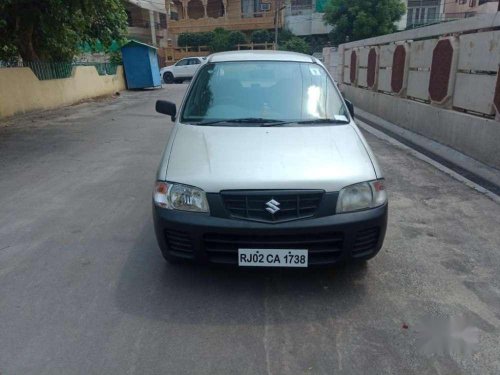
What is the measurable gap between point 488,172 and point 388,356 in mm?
4712

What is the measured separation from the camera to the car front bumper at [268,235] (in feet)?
10.1

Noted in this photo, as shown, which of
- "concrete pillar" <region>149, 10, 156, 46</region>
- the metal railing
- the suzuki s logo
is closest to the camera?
the suzuki s logo

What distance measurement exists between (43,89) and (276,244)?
13840 mm

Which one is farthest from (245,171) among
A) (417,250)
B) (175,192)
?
(417,250)

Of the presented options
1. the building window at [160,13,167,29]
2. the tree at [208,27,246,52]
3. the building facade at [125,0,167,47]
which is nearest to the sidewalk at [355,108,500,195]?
the tree at [208,27,246,52]

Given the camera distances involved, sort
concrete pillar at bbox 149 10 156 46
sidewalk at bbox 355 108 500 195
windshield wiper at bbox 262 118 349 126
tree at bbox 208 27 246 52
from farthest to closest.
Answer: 1. concrete pillar at bbox 149 10 156 46
2. tree at bbox 208 27 246 52
3. sidewalk at bbox 355 108 500 195
4. windshield wiper at bbox 262 118 349 126

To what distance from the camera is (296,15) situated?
44.1 meters

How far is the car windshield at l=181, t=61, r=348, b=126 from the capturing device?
163 inches

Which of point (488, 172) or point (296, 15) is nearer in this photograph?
point (488, 172)

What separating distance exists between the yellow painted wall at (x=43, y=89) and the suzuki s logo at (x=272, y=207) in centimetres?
1164

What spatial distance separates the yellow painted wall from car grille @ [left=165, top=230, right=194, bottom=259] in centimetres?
1110

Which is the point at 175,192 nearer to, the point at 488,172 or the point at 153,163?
the point at 153,163

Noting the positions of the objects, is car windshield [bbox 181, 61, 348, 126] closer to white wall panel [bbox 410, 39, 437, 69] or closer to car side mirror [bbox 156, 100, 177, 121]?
car side mirror [bbox 156, 100, 177, 121]

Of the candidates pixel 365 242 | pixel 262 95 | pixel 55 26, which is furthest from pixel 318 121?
pixel 55 26
